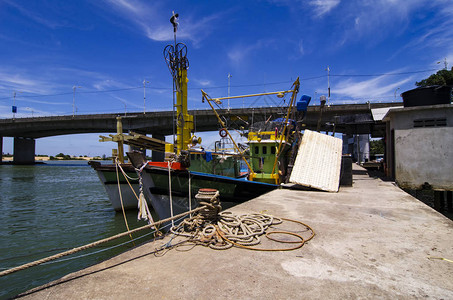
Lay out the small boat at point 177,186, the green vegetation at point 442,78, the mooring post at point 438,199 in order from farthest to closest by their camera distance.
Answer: the green vegetation at point 442,78 < the mooring post at point 438,199 < the small boat at point 177,186

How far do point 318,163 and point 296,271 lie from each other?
7575 millimetres

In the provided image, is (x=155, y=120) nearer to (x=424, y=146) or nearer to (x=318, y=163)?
(x=318, y=163)

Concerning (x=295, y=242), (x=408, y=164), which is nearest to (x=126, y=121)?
(x=408, y=164)

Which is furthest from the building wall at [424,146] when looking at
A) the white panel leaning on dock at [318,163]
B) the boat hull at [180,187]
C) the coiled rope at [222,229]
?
the coiled rope at [222,229]

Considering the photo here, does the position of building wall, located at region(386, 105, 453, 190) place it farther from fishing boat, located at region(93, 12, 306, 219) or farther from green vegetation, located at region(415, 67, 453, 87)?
green vegetation, located at region(415, 67, 453, 87)

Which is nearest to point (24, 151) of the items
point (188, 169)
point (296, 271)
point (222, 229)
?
point (188, 169)

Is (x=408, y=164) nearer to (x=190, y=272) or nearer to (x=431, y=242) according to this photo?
(x=431, y=242)

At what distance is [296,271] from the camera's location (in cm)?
283

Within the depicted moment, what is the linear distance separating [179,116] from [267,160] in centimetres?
408

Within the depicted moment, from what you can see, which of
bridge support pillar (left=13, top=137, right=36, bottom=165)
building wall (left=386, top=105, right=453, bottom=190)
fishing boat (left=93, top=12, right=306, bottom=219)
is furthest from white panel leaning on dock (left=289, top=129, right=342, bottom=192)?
bridge support pillar (left=13, top=137, right=36, bottom=165)

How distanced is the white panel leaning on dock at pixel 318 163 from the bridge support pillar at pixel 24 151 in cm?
6962

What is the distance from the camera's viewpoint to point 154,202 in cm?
760

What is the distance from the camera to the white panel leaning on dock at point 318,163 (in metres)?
8.82

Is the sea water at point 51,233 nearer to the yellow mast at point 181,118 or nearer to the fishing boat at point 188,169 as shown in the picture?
the fishing boat at point 188,169
